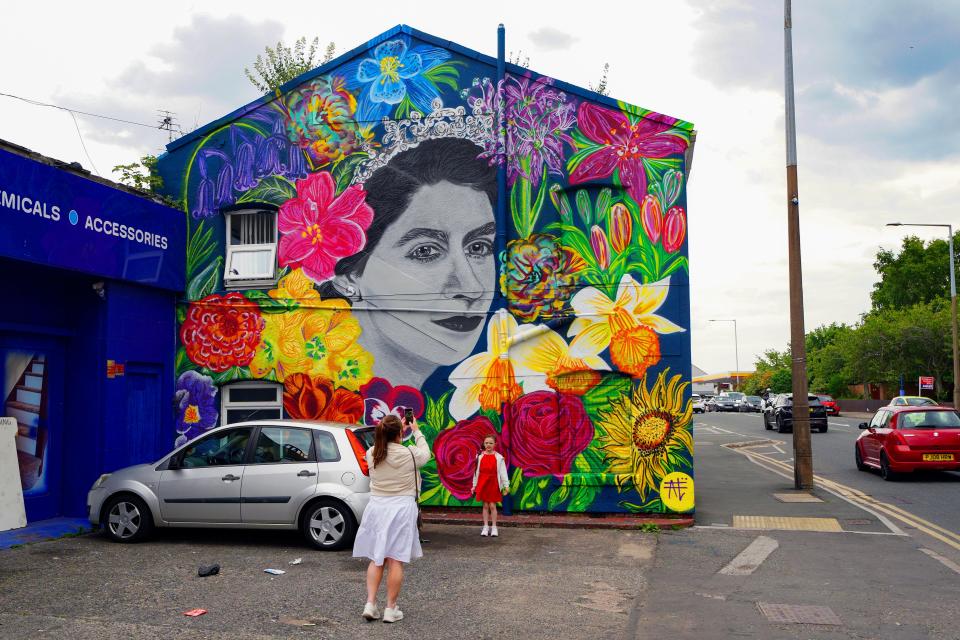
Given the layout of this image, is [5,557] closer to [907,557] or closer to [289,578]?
[289,578]

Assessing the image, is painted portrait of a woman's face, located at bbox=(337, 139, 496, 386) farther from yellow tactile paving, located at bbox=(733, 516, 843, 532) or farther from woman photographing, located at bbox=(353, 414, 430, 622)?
woman photographing, located at bbox=(353, 414, 430, 622)

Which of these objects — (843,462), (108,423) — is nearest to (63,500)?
(108,423)

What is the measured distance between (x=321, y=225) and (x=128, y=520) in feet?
17.2

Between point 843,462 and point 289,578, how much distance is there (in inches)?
676

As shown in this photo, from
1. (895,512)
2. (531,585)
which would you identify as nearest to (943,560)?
(895,512)

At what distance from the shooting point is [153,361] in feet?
41.3

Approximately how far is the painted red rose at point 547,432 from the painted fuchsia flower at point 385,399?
1528 millimetres

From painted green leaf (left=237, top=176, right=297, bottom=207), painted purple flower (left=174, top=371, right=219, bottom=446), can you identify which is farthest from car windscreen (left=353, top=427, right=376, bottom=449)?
painted green leaf (left=237, top=176, right=297, bottom=207)

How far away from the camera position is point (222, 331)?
1305cm

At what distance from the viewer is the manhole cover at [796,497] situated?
1384 centimetres

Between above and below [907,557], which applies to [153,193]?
above

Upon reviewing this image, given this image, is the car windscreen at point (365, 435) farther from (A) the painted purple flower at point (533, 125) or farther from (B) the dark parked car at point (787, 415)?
(B) the dark parked car at point (787, 415)

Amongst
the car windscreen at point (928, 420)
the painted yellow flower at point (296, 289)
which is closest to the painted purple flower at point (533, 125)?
the painted yellow flower at point (296, 289)

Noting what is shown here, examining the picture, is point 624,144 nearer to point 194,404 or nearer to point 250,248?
point 250,248
